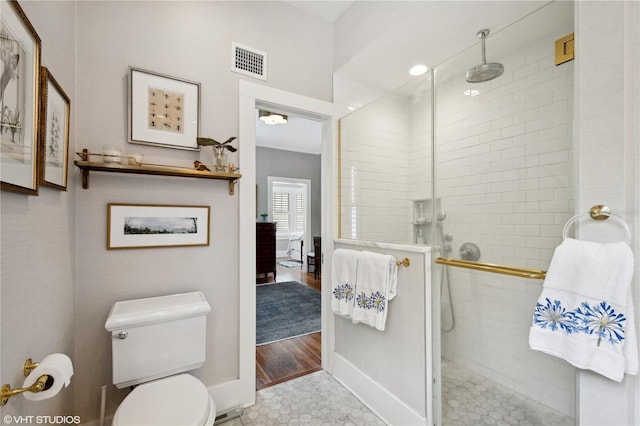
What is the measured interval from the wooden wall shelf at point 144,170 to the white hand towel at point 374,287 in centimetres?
99

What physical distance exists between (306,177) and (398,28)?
4933 mm

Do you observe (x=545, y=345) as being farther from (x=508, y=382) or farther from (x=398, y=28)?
(x=398, y=28)

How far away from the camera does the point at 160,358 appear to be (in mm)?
1412

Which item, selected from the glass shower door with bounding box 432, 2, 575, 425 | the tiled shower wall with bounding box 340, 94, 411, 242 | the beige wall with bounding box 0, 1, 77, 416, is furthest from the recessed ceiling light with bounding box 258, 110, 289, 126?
the glass shower door with bounding box 432, 2, 575, 425

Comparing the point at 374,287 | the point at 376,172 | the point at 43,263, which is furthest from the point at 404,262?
the point at 43,263

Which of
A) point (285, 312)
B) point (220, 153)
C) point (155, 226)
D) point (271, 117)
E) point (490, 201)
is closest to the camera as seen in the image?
point (490, 201)

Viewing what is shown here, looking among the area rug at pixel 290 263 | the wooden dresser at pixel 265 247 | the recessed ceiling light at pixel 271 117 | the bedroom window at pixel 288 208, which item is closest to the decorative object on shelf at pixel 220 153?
the recessed ceiling light at pixel 271 117

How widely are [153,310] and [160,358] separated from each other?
Result: 248 mm

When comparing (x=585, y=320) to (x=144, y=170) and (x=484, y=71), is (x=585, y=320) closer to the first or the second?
(x=484, y=71)

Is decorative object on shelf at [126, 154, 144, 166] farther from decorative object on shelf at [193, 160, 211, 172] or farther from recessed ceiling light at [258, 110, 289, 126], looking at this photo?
recessed ceiling light at [258, 110, 289, 126]

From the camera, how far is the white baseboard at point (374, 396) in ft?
5.18

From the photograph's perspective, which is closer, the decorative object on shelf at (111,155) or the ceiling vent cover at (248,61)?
the decorative object on shelf at (111,155)

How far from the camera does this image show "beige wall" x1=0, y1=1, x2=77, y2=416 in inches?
30.5

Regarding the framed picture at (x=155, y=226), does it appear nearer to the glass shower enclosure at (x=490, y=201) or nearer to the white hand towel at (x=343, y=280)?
the white hand towel at (x=343, y=280)
